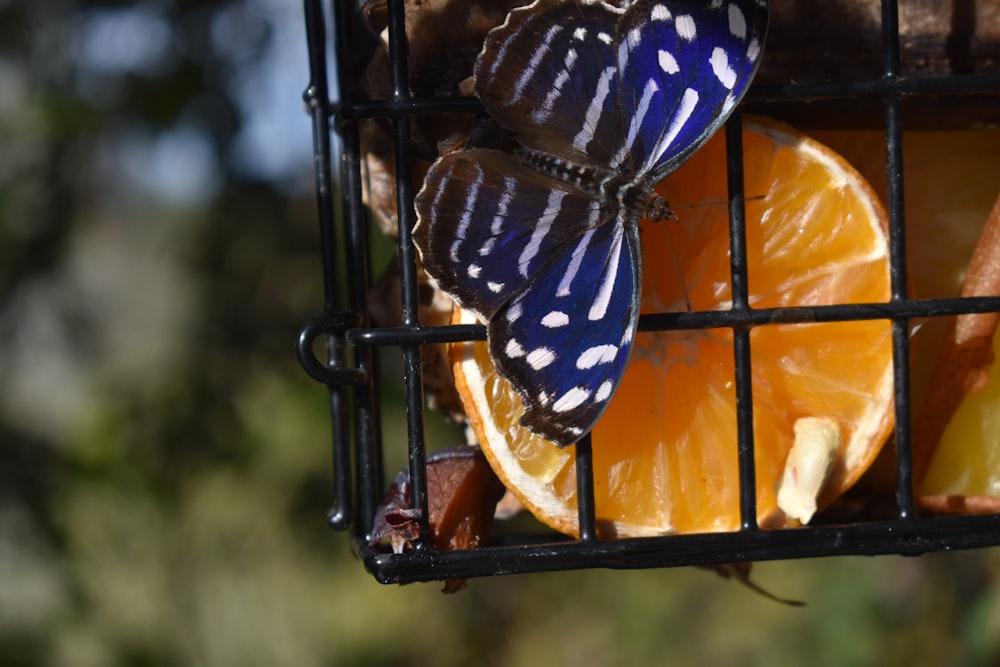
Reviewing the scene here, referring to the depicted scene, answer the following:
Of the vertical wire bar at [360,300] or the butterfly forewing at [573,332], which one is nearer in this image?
the butterfly forewing at [573,332]

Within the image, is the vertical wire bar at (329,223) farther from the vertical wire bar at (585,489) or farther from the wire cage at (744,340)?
the vertical wire bar at (585,489)

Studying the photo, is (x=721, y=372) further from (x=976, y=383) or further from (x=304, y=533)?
(x=304, y=533)

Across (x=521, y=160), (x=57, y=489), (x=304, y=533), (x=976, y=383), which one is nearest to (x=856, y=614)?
(x=304, y=533)

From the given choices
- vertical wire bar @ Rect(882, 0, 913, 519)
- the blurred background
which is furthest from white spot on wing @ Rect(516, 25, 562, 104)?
the blurred background

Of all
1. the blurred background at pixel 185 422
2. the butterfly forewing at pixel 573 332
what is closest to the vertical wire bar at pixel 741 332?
the butterfly forewing at pixel 573 332

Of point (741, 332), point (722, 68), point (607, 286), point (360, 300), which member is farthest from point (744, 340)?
point (360, 300)

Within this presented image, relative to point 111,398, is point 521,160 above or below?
above

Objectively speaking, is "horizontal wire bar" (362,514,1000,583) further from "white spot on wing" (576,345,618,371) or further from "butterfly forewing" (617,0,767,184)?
"butterfly forewing" (617,0,767,184)
